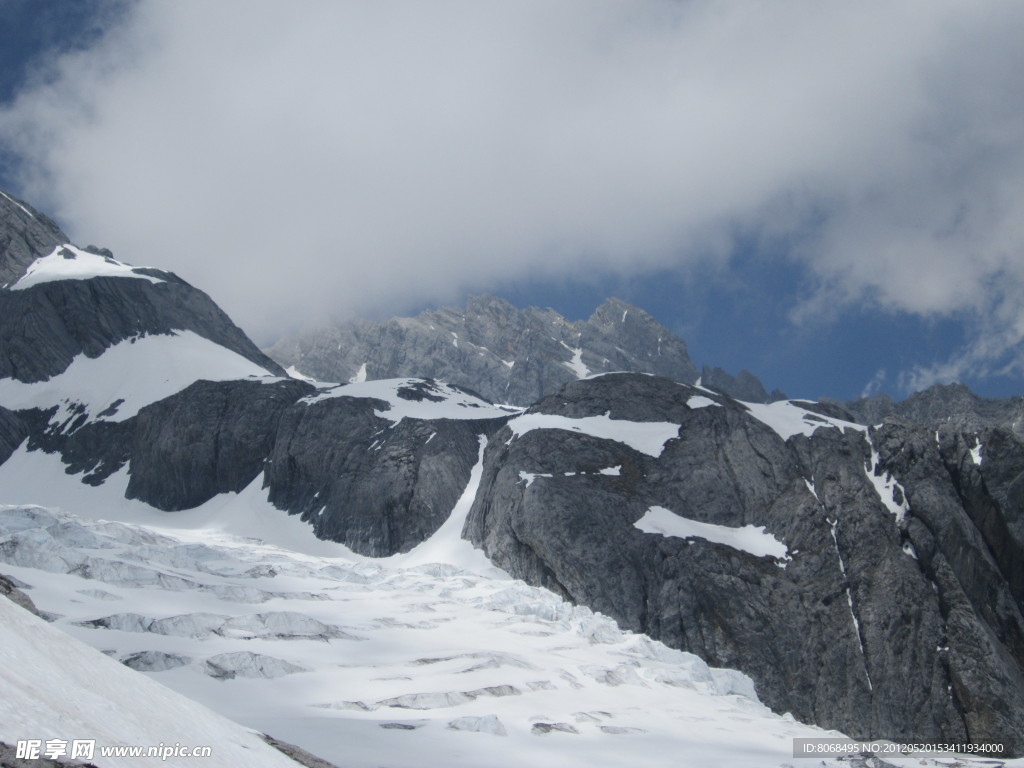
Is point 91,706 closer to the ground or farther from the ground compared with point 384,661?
closer to the ground

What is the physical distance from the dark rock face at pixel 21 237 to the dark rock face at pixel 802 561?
124 meters

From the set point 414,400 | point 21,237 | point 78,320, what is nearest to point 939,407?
point 414,400

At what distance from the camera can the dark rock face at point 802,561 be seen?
69.1 m

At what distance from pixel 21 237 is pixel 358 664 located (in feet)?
551

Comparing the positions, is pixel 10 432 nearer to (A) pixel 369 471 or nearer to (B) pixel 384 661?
(A) pixel 369 471

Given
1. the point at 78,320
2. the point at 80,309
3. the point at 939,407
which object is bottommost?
the point at 78,320

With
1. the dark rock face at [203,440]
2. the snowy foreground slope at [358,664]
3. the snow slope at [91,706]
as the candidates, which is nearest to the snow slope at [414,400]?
the dark rock face at [203,440]

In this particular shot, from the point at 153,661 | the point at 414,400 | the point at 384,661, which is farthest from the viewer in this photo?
the point at 414,400

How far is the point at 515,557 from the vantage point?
80.3 metres

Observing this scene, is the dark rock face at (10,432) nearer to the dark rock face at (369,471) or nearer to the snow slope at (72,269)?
the snow slope at (72,269)

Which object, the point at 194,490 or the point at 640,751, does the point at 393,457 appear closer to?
the point at 194,490

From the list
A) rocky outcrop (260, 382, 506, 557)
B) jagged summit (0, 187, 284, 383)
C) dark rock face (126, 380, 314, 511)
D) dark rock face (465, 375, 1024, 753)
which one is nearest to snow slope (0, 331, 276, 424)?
jagged summit (0, 187, 284, 383)

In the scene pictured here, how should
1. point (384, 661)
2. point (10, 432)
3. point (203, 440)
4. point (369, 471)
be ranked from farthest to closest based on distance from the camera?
1. point (10, 432)
2. point (203, 440)
3. point (369, 471)
4. point (384, 661)

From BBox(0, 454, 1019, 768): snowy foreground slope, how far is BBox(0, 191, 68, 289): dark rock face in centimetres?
11936
